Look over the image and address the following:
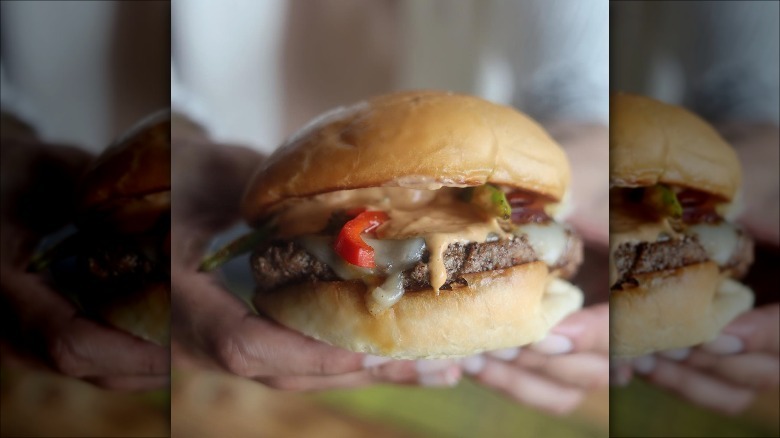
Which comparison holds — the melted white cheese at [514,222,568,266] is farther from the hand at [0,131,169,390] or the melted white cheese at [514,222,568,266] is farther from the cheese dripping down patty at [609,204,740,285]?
the hand at [0,131,169,390]

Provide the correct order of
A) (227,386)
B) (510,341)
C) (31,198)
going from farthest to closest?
1. (31,198)
2. (227,386)
3. (510,341)

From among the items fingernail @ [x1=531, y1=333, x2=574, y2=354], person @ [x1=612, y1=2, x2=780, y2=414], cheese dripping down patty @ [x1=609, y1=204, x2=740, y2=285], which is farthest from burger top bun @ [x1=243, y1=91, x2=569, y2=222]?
person @ [x1=612, y1=2, x2=780, y2=414]

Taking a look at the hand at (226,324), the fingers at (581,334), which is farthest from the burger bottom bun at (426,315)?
the fingers at (581,334)

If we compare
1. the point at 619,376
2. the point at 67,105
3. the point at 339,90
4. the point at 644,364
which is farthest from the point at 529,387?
the point at 67,105

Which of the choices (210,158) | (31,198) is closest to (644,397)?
(210,158)

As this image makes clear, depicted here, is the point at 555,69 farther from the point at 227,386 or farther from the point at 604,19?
the point at 227,386
